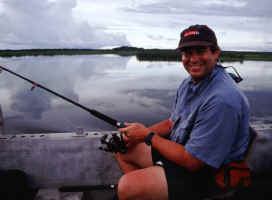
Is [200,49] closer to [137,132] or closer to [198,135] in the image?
[198,135]

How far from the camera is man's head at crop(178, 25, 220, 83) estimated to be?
1894 millimetres

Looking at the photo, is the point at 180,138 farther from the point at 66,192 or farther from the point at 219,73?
the point at 66,192

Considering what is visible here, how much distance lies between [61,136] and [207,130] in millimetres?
1920

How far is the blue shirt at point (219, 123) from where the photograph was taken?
166 cm

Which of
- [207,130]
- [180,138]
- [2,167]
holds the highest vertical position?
[207,130]

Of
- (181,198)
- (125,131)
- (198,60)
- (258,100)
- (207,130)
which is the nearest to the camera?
(207,130)

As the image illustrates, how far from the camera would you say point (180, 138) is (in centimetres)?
204

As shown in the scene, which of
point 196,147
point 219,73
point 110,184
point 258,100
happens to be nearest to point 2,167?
point 110,184

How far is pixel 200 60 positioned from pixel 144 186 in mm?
1086

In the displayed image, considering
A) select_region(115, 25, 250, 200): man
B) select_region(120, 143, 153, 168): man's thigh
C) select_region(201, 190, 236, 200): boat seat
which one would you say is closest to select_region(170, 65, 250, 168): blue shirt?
select_region(115, 25, 250, 200): man

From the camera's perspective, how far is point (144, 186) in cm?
180

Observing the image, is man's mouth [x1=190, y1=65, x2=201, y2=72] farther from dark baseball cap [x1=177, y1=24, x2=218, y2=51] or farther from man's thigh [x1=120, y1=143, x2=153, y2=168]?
man's thigh [x1=120, y1=143, x2=153, y2=168]

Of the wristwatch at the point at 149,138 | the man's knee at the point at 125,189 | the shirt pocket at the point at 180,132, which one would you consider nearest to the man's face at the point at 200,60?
the shirt pocket at the point at 180,132

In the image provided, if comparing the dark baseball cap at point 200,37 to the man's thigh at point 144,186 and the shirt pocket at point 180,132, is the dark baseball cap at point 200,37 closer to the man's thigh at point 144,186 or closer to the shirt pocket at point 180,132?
the shirt pocket at point 180,132
